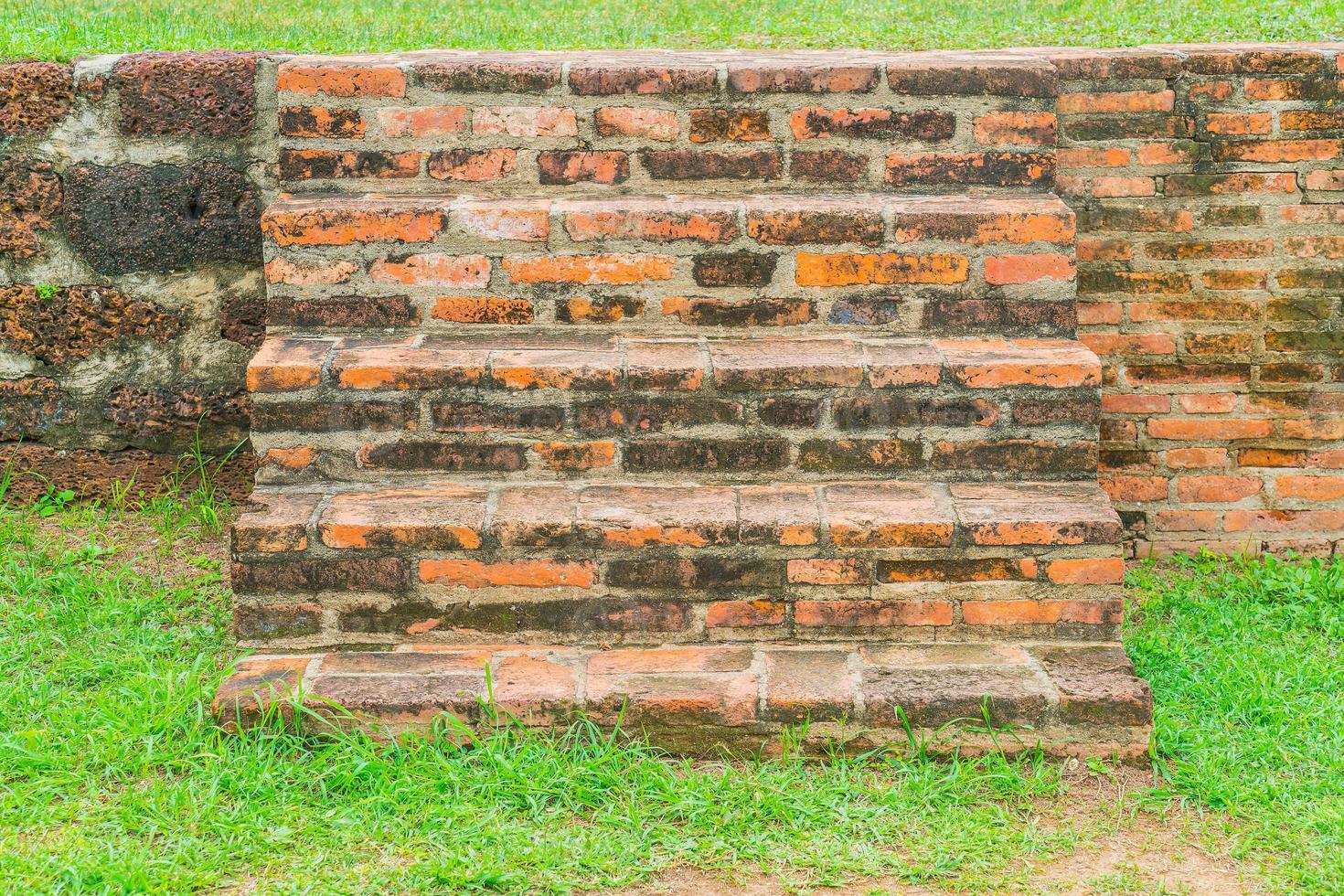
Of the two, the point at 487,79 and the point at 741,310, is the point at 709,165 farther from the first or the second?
the point at 487,79

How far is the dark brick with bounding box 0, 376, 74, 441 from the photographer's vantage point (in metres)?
3.38

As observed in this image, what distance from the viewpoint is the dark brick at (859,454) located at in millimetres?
2588

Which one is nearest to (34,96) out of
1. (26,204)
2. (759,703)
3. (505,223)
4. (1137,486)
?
(26,204)

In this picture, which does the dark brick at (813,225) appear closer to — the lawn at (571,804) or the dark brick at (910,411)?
the dark brick at (910,411)

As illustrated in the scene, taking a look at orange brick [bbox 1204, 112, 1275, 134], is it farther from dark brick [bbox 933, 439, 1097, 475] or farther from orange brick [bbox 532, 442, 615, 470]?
orange brick [bbox 532, 442, 615, 470]

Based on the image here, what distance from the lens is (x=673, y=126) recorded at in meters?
2.74

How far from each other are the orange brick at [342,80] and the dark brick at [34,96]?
94 centimetres

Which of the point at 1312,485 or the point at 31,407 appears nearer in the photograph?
the point at 31,407

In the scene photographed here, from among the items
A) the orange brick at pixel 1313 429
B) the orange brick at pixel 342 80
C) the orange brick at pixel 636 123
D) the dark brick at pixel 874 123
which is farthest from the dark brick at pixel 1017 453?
the orange brick at pixel 342 80

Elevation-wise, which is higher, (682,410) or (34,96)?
(34,96)

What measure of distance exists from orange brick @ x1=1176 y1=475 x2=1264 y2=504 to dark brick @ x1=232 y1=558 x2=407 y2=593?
2341 mm

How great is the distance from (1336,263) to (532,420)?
7.91 feet

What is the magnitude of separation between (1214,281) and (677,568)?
6.37ft

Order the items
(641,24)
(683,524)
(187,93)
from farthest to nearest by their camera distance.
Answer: (641,24) < (187,93) < (683,524)
